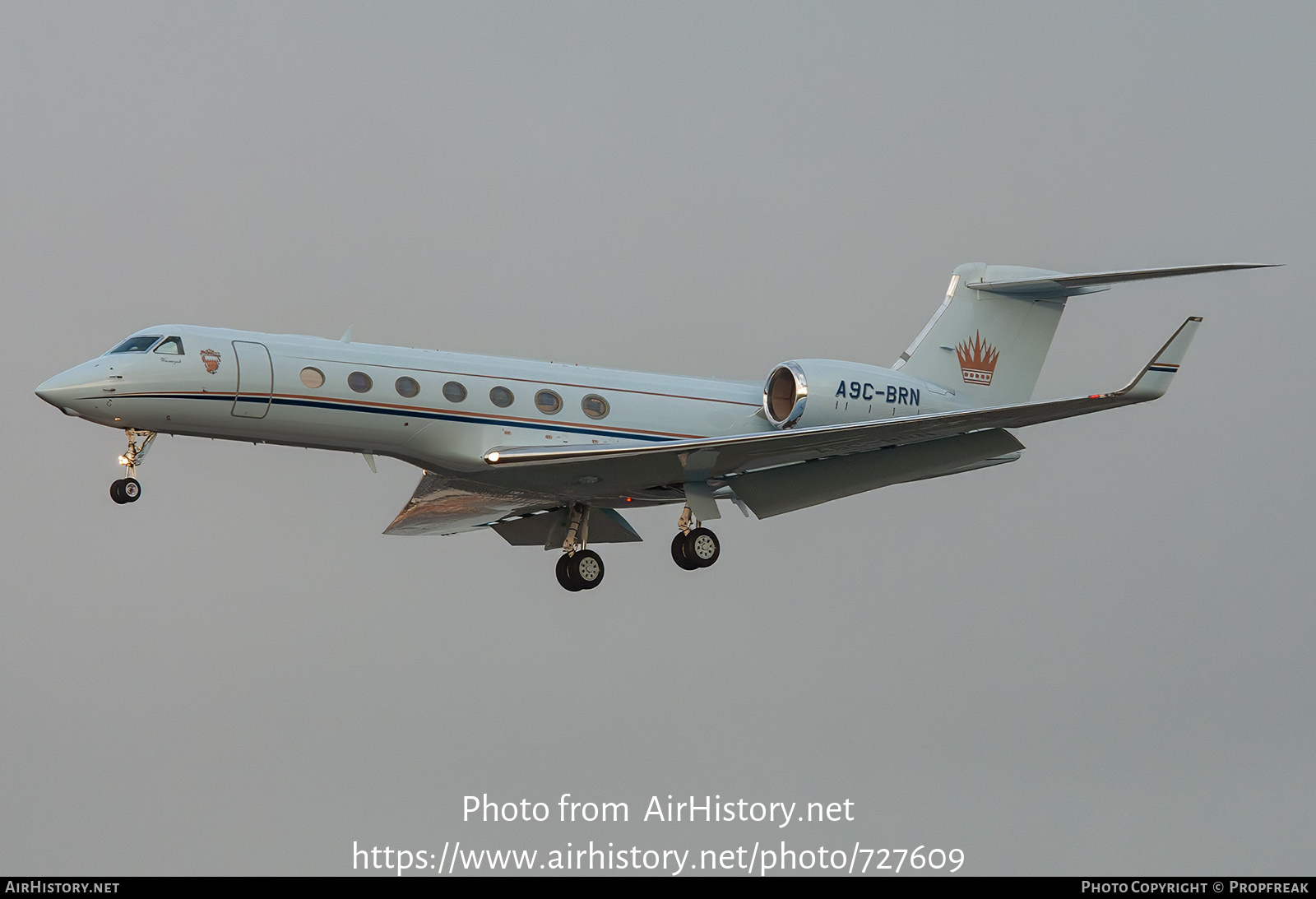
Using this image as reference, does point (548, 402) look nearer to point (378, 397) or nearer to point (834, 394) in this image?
point (378, 397)

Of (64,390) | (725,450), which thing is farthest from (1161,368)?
(64,390)

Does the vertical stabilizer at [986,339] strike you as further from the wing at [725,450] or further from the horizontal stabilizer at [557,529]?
the horizontal stabilizer at [557,529]

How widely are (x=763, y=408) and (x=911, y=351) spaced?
3.10 m

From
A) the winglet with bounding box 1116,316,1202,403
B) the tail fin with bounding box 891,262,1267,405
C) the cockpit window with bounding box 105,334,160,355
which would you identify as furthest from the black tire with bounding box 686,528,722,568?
the cockpit window with bounding box 105,334,160,355

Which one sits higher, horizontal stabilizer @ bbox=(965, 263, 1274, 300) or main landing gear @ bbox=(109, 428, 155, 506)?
horizontal stabilizer @ bbox=(965, 263, 1274, 300)

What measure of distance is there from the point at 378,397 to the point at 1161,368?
9.82 meters

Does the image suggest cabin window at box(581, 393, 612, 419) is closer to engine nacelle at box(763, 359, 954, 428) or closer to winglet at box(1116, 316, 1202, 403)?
engine nacelle at box(763, 359, 954, 428)

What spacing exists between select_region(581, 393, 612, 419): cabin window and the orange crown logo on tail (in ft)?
20.4

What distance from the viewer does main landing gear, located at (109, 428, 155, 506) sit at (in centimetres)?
1975

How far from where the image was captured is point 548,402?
22312mm

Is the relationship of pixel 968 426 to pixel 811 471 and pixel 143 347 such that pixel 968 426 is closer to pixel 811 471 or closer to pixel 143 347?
pixel 811 471

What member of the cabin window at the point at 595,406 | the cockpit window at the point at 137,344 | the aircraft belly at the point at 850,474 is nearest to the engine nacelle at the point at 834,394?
the aircraft belly at the point at 850,474

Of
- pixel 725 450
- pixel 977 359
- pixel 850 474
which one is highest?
pixel 977 359

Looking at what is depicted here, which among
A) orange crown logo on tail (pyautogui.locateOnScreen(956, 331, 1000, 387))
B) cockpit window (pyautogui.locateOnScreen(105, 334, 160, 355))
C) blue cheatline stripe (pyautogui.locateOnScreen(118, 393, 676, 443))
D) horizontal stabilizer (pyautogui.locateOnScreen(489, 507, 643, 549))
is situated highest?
orange crown logo on tail (pyautogui.locateOnScreen(956, 331, 1000, 387))
